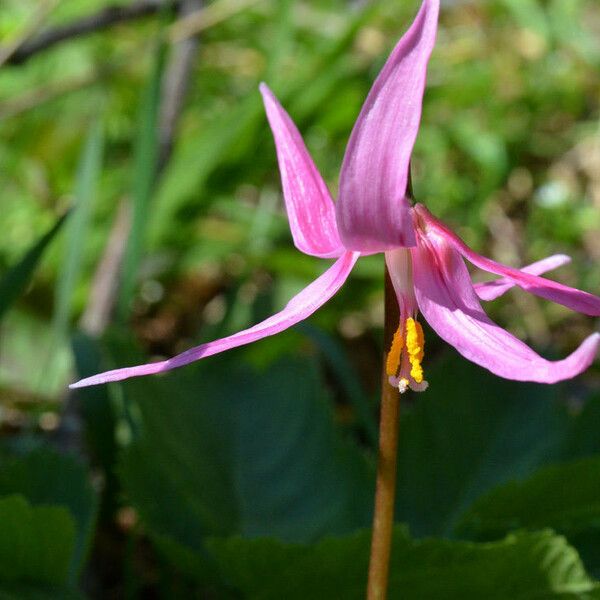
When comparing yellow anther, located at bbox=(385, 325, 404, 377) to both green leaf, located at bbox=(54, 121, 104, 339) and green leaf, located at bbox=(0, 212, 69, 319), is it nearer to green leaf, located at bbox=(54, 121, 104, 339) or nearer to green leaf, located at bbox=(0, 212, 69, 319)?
green leaf, located at bbox=(0, 212, 69, 319)

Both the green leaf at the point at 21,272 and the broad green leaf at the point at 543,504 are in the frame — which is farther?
the green leaf at the point at 21,272

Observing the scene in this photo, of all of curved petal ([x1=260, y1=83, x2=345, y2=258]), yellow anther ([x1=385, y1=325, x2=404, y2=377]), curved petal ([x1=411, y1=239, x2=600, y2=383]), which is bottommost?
yellow anther ([x1=385, y1=325, x2=404, y2=377])

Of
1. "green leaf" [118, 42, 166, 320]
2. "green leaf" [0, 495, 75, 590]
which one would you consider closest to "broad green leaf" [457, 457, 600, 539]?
"green leaf" [0, 495, 75, 590]

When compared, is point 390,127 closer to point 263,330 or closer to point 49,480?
point 263,330

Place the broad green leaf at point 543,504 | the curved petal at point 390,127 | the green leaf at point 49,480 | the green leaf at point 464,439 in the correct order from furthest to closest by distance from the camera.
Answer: the green leaf at point 464,439, the green leaf at point 49,480, the broad green leaf at point 543,504, the curved petal at point 390,127

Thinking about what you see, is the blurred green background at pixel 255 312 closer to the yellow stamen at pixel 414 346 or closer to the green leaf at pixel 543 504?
the green leaf at pixel 543 504

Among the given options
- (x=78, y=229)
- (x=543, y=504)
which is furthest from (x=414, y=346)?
(x=78, y=229)

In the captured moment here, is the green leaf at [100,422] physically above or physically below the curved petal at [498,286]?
below

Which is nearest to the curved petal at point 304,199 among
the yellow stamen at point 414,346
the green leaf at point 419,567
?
the yellow stamen at point 414,346
